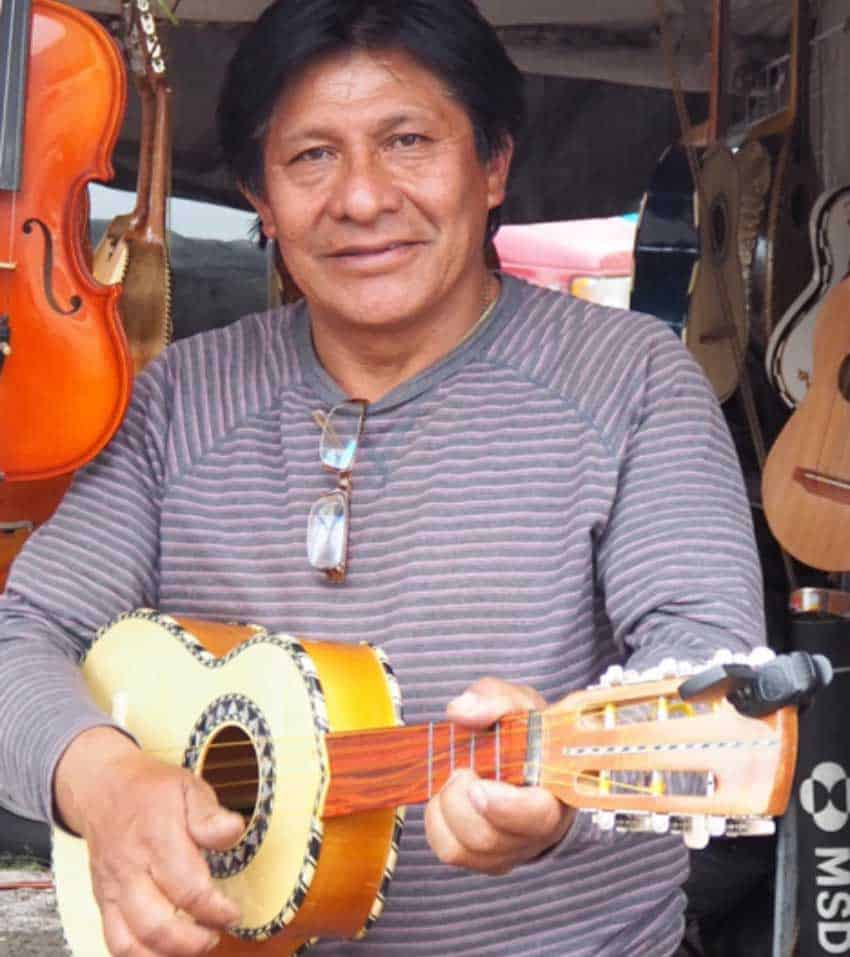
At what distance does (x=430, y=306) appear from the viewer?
5.33 ft

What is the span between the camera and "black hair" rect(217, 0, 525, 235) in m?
1.62

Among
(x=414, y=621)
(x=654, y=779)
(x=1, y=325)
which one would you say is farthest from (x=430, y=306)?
(x=654, y=779)

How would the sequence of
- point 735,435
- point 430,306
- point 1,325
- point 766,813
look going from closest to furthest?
point 766,813
point 430,306
point 1,325
point 735,435

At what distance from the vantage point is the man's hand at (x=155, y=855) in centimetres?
130

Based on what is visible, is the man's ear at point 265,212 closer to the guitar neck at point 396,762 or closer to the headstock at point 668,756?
the guitar neck at point 396,762

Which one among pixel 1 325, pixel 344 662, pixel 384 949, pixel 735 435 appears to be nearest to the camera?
pixel 344 662

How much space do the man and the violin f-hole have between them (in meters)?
0.18

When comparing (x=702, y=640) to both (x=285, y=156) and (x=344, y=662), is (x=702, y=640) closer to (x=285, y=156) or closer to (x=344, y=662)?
(x=344, y=662)

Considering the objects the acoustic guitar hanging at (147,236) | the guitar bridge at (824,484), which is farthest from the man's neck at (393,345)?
the guitar bridge at (824,484)

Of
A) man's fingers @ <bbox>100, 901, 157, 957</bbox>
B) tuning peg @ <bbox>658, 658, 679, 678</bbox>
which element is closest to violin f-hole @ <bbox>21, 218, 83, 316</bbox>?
man's fingers @ <bbox>100, 901, 157, 957</bbox>

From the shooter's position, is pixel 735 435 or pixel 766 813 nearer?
pixel 766 813

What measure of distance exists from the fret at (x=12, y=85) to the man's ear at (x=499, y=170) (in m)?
0.55

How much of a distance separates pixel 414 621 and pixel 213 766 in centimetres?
22

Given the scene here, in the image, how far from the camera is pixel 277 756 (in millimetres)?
1364
